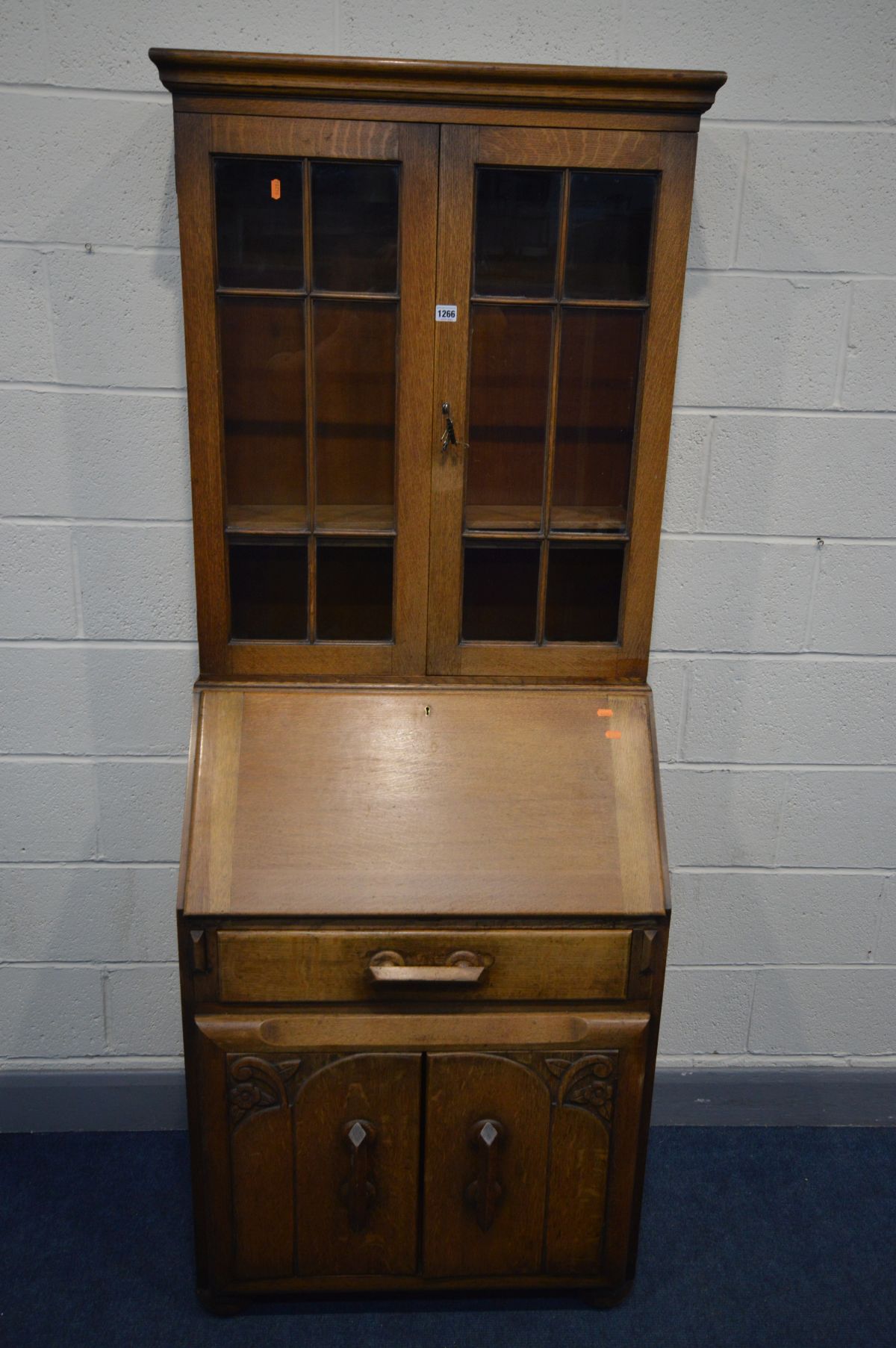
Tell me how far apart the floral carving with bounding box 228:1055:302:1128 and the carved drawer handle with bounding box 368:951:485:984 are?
20cm

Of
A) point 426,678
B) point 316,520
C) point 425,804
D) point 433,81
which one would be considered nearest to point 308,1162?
point 425,804

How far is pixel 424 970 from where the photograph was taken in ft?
4.68

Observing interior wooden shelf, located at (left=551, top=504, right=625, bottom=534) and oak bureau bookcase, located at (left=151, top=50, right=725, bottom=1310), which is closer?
oak bureau bookcase, located at (left=151, top=50, right=725, bottom=1310)

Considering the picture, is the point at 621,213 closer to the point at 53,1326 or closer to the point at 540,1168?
the point at 540,1168

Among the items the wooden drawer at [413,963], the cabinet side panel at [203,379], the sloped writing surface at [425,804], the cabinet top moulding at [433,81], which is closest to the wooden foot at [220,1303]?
the wooden drawer at [413,963]

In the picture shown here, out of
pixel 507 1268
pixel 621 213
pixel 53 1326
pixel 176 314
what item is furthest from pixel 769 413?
pixel 53 1326

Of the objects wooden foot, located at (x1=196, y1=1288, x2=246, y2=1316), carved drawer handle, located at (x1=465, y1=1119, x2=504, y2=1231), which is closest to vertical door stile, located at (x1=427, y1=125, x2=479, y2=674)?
carved drawer handle, located at (x1=465, y1=1119, x2=504, y2=1231)

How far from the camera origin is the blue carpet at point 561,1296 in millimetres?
1587

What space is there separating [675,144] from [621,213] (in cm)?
11

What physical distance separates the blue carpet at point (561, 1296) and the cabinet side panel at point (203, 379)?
41.2 inches

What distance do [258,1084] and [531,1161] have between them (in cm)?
44

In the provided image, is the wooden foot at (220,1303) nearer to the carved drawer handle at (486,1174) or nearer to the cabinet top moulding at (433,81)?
the carved drawer handle at (486,1174)

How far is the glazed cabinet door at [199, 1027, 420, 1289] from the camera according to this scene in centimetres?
147

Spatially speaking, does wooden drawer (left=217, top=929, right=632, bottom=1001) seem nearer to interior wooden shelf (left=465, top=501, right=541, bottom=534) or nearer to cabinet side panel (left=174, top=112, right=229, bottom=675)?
cabinet side panel (left=174, top=112, right=229, bottom=675)
